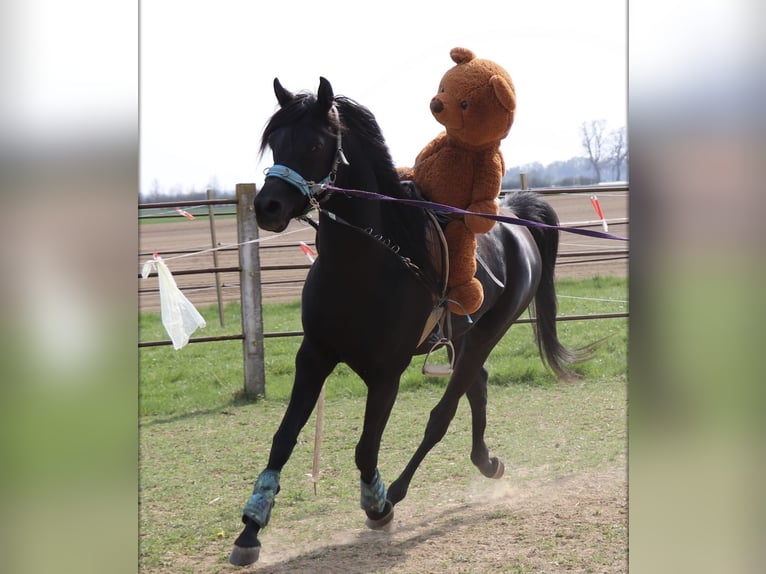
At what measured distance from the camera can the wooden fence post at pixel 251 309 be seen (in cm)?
571

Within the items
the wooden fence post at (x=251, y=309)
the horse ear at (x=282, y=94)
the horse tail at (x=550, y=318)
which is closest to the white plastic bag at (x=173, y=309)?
the horse ear at (x=282, y=94)

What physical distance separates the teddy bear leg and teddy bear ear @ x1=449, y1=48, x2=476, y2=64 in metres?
0.68

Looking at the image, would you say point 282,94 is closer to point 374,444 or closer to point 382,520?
point 374,444

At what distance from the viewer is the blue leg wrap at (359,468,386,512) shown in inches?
133

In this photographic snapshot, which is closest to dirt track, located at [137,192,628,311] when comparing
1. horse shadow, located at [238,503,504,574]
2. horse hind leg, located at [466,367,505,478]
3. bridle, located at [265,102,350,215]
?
horse hind leg, located at [466,367,505,478]

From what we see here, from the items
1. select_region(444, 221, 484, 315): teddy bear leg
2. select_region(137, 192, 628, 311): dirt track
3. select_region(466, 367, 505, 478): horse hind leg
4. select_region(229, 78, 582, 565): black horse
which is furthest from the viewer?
select_region(137, 192, 628, 311): dirt track

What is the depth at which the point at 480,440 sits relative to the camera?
4242 mm

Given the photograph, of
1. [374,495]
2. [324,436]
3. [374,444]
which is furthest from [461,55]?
[324,436]

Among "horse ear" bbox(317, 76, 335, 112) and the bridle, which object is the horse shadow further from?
"horse ear" bbox(317, 76, 335, 112)

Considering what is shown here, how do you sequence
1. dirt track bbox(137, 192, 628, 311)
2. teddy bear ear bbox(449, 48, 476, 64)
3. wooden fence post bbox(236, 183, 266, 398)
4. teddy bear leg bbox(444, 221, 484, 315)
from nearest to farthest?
teddy bear ear bbox(449, 48, 476, 64)
teddy bear leg bbox(444, 221, 484, 315)
wooden fence post bbox(236, 183, 266, 398)
dirt track bbox(137, 192, 628, 311)
